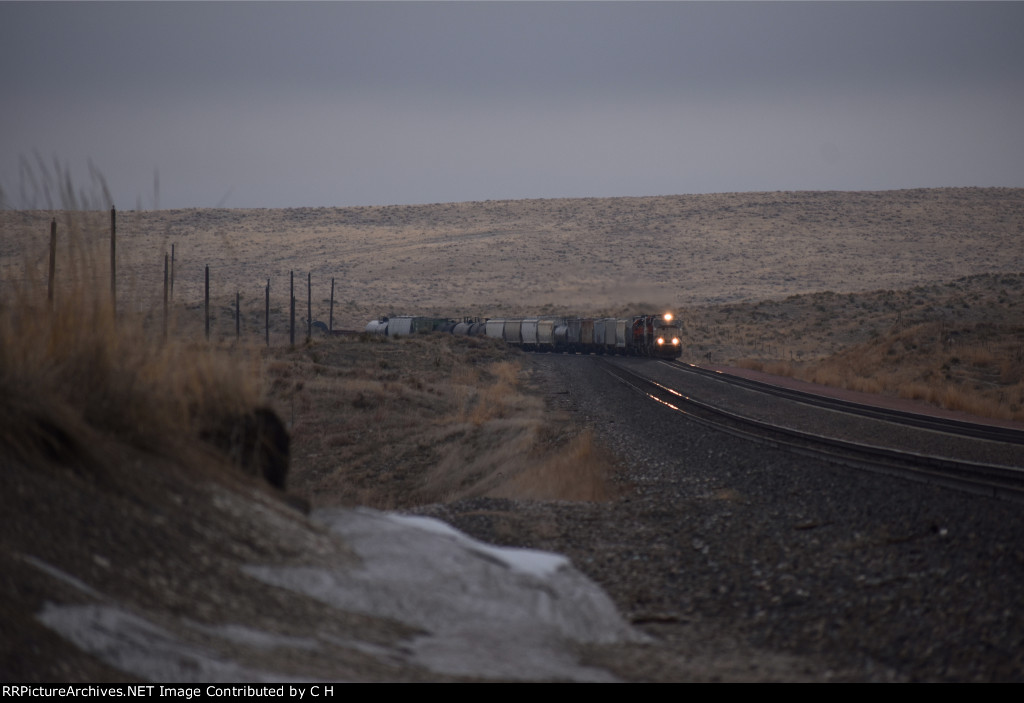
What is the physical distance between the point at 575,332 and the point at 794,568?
54.0m

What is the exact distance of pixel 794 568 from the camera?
7.96 metres

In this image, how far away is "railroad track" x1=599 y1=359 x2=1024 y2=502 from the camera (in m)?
11.9

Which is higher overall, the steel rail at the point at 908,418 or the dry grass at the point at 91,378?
the dry grass at the point at 91,378

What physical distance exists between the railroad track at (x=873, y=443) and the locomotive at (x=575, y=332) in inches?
752

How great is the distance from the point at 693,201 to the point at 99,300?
468ft

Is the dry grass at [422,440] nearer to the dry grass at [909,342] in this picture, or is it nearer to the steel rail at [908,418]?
the steel rail at [908,418]

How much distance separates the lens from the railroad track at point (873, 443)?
39.0 ft

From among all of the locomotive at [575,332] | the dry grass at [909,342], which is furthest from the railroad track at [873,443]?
the locomotive at [575,332]

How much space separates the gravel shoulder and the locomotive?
1547 inches

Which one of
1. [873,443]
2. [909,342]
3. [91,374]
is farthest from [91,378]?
[909,342]

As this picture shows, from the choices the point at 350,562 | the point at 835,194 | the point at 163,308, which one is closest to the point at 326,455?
the point at 163,308

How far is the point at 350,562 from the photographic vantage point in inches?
253

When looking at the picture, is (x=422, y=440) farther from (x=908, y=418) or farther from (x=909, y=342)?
(x=909, y=342)

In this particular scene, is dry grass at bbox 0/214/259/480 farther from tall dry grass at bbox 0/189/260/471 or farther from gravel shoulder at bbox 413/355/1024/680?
gravel shoulder at bbox 413/355/1024/680
